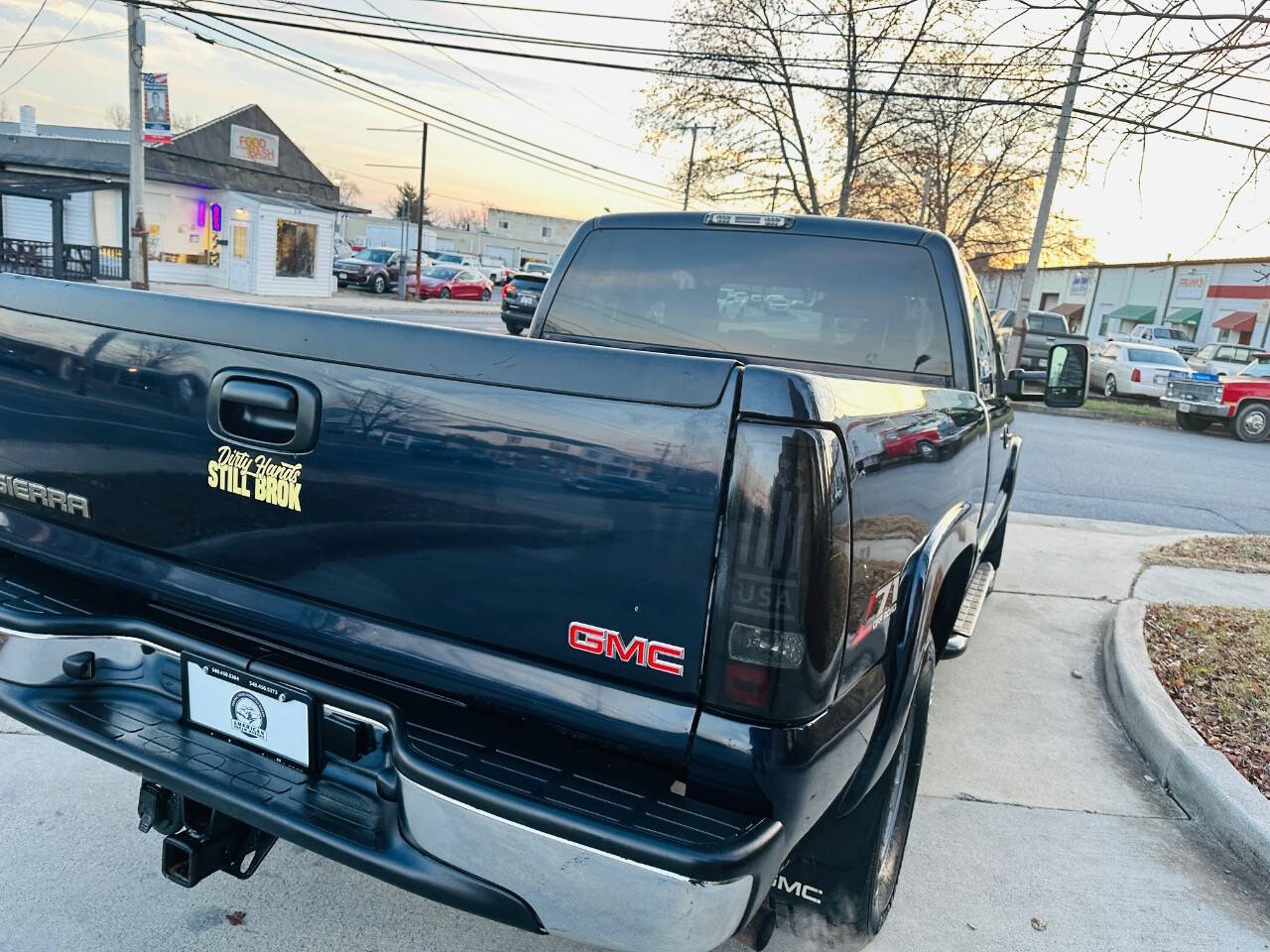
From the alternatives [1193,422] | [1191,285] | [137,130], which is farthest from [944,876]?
[1191,285]

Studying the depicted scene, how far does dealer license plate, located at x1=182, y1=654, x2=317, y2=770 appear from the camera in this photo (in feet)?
6.45

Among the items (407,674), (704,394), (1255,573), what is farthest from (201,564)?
(1255,573)

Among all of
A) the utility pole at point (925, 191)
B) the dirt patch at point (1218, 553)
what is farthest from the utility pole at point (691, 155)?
the dirt patch at point (1218, 553)

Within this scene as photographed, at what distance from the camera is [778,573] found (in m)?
1.62

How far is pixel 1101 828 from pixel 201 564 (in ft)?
10.7

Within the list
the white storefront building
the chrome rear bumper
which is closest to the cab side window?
the chrome rear bumper

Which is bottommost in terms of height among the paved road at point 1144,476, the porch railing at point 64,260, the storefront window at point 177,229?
the paved road at point 1144,476

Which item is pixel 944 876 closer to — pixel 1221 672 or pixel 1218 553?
pixel 1221 672

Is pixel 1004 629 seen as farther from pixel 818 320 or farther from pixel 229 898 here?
pixel 229 898

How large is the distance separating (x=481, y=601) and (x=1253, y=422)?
1965cm

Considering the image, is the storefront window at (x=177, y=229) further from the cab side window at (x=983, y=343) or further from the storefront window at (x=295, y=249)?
the cab side window at (x=983, y=343)

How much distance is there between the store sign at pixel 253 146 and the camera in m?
32.3

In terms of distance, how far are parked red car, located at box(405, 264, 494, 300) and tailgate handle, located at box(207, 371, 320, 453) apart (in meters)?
38.0

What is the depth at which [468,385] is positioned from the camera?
1.85 metres
